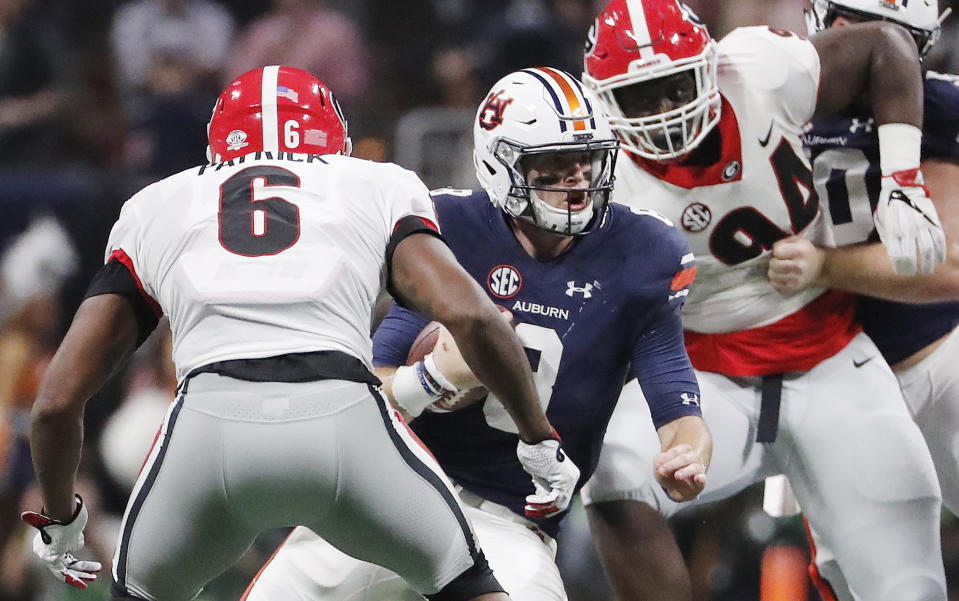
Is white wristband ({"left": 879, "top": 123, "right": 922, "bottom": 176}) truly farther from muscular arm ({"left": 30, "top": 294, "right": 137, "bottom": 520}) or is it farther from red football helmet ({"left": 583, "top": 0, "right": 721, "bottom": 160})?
muscular arm ({"left": 30, "top": 294, "right": 137, "bottom": 520})

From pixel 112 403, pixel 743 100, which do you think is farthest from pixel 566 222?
pixel 112 403

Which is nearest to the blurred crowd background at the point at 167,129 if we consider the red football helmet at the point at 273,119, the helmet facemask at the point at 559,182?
the helmet facemask at the point at 559,182

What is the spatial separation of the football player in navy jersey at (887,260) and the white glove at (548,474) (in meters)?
1.23

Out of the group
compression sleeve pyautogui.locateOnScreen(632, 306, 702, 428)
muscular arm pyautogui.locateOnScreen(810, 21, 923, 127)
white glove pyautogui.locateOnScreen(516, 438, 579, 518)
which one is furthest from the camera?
muscular arm pyautogui.locateOnScreen(810, 21, 923, 127)

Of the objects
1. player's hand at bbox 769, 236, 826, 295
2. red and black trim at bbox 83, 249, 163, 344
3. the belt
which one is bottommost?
the belt

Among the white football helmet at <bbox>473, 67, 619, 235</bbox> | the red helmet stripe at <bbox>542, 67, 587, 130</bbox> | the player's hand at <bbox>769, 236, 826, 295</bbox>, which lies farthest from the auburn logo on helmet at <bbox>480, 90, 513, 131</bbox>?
the player's hand at <bbox>769, 236, 826, 295</bbox>

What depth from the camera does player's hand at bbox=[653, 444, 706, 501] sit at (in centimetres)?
316

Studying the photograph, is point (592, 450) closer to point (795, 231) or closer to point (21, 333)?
point (795, 231)

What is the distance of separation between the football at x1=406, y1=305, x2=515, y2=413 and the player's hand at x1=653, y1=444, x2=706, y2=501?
0.49m

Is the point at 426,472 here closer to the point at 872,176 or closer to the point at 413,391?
the point at 413,391

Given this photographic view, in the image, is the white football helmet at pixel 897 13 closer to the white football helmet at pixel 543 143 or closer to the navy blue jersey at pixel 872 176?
the navy blue jersey at pixel 872 176

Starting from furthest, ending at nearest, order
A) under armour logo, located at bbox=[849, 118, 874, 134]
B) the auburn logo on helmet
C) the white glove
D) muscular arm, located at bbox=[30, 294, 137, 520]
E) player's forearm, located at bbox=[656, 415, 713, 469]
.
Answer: under armour logo, located at bbox=[849, 118, 874, 134]
the auburn logo on helmet
player's forearm, located at bbox=[656, 415, 713, 469]
the white glove
muscular arm, located at bbox=[30, 294, 137, 520]

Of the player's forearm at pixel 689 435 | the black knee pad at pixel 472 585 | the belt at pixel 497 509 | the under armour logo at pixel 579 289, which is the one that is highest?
the under armour logo at pixel 579 289

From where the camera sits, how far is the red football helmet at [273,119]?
3258mm
